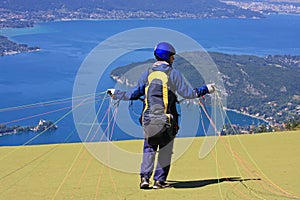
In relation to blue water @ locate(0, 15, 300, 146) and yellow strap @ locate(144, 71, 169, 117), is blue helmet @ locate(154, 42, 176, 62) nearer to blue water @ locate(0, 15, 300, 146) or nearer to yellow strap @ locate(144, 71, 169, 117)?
yellow strap @ locate(144, 71, 169, 117)

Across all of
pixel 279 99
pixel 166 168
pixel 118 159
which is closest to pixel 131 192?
pixel 166 168

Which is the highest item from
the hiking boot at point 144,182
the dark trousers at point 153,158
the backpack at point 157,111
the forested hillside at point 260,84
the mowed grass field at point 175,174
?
the backpack at point 157,111

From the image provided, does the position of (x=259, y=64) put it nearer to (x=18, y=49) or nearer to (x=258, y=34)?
Result: (x=18, y=49)

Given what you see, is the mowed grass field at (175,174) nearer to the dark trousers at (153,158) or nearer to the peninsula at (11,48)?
the dark trousers at (153,158)

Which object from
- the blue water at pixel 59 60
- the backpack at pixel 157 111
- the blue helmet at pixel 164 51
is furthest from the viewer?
the blue water at pixel 59 60

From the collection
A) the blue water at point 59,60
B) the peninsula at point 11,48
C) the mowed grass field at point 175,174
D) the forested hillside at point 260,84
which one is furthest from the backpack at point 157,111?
the peninsula at point 11,48

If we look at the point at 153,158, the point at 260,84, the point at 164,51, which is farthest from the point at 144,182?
the point at 260,84
